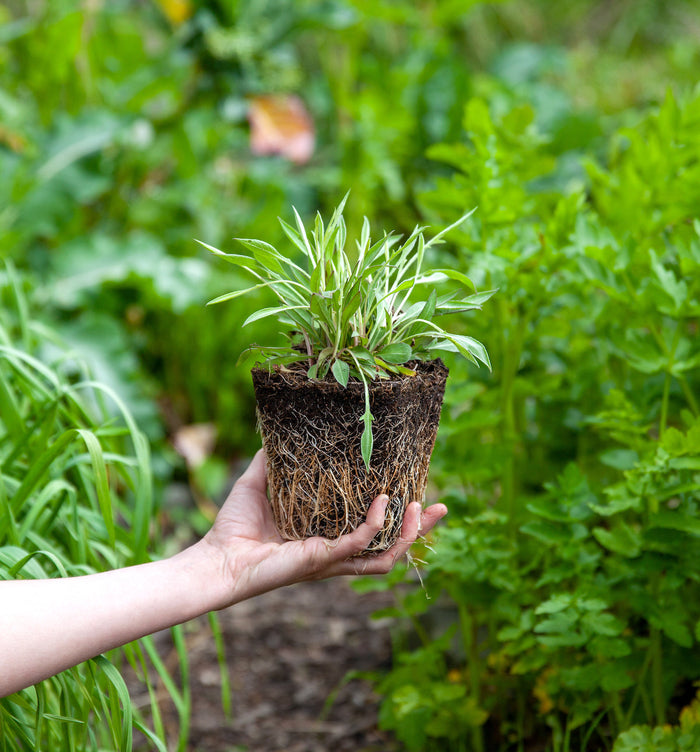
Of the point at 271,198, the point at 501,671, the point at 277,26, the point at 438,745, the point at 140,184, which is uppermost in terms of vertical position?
the point at 277,26

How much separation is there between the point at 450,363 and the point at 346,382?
53cm

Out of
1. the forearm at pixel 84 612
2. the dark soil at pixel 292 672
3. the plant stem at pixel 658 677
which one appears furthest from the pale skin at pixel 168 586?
the dark soil at pixel 292 672

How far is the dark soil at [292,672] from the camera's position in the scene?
200cm

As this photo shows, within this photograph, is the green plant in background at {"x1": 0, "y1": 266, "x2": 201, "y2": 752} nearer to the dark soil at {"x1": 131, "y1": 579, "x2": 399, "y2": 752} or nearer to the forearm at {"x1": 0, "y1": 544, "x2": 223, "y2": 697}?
the forearm at {"x1": 0, "y1": 544, "x2": 223, "y2": 697}

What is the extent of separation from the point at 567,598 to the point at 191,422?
94.9 inches

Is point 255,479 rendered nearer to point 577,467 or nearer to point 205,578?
point 205,578

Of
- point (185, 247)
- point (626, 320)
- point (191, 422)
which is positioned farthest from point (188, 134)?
point (626, 320)

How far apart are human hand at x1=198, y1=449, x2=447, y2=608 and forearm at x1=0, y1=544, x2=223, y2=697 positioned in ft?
0.14

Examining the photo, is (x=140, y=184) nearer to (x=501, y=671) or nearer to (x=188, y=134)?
(x=188, y=134)

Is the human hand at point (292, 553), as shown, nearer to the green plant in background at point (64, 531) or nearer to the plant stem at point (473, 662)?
the green plant in background at point (64, 531)

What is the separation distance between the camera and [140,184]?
12.1ft

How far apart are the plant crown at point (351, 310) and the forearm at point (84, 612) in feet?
1.00

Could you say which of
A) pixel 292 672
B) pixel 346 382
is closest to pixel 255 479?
pixel 346 382

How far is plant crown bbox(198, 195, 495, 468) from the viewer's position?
1050 mm
